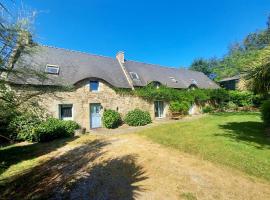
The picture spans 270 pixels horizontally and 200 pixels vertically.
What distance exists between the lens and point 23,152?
9.41 metres

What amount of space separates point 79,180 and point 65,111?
10196 mm

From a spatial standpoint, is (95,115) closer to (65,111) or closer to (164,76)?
(65,111)

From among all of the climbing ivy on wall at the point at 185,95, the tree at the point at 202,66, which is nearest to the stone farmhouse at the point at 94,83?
the climbing ivy on wall at the point at 185,95

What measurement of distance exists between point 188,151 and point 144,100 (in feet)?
37.2

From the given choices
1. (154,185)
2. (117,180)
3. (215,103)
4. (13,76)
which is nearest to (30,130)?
(13,76)

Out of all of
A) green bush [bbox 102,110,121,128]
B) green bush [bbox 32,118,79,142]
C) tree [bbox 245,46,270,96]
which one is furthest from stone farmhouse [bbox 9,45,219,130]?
tree [bbox 245,46,270,96]

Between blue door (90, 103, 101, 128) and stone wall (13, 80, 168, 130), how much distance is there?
18.3 inches

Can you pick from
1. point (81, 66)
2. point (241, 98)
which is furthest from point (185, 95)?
point (81, 66)

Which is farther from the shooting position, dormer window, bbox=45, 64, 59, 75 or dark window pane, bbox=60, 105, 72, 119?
dormer window, bbox=45, 64, 59, 75

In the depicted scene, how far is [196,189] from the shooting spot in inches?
191

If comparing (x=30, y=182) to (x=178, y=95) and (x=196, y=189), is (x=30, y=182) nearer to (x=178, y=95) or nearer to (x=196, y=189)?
(x=196, y=189)

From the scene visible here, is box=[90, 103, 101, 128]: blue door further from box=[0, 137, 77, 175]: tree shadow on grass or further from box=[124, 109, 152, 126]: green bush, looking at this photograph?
box=[0, 137, 77, 175]: tree shadow on grass

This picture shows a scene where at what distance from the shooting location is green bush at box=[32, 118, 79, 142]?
11586 mm

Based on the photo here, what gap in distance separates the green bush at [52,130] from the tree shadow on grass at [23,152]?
0.66 metres
